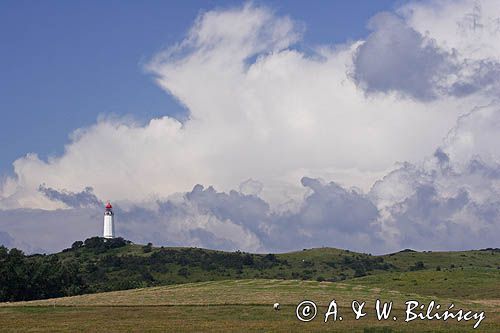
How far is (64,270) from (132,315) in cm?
6648

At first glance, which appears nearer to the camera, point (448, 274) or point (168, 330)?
point (168, 330)

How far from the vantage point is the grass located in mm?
68125

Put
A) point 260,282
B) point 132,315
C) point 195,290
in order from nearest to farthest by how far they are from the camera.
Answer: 1. point 132,315
2. point 195,290
3. point 260,282

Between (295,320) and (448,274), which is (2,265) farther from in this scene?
(448,274)

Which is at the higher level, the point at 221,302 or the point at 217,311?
the point at 221,302

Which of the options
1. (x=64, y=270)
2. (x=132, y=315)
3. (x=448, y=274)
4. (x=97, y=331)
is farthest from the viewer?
(x=448, y=274)

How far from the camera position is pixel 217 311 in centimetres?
8581

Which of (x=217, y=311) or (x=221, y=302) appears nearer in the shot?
(x=217, y=311)

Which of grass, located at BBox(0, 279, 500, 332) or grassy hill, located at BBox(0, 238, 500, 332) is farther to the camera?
grassy hill, located at BBox(0, 238, 500, 332)

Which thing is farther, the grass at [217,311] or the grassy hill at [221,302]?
the grassy hill at [221,302]

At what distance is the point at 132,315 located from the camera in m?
83.4

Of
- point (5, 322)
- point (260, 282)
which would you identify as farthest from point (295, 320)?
point (260, 282)

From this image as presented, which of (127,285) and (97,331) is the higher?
(127,285)

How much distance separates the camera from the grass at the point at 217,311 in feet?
224
